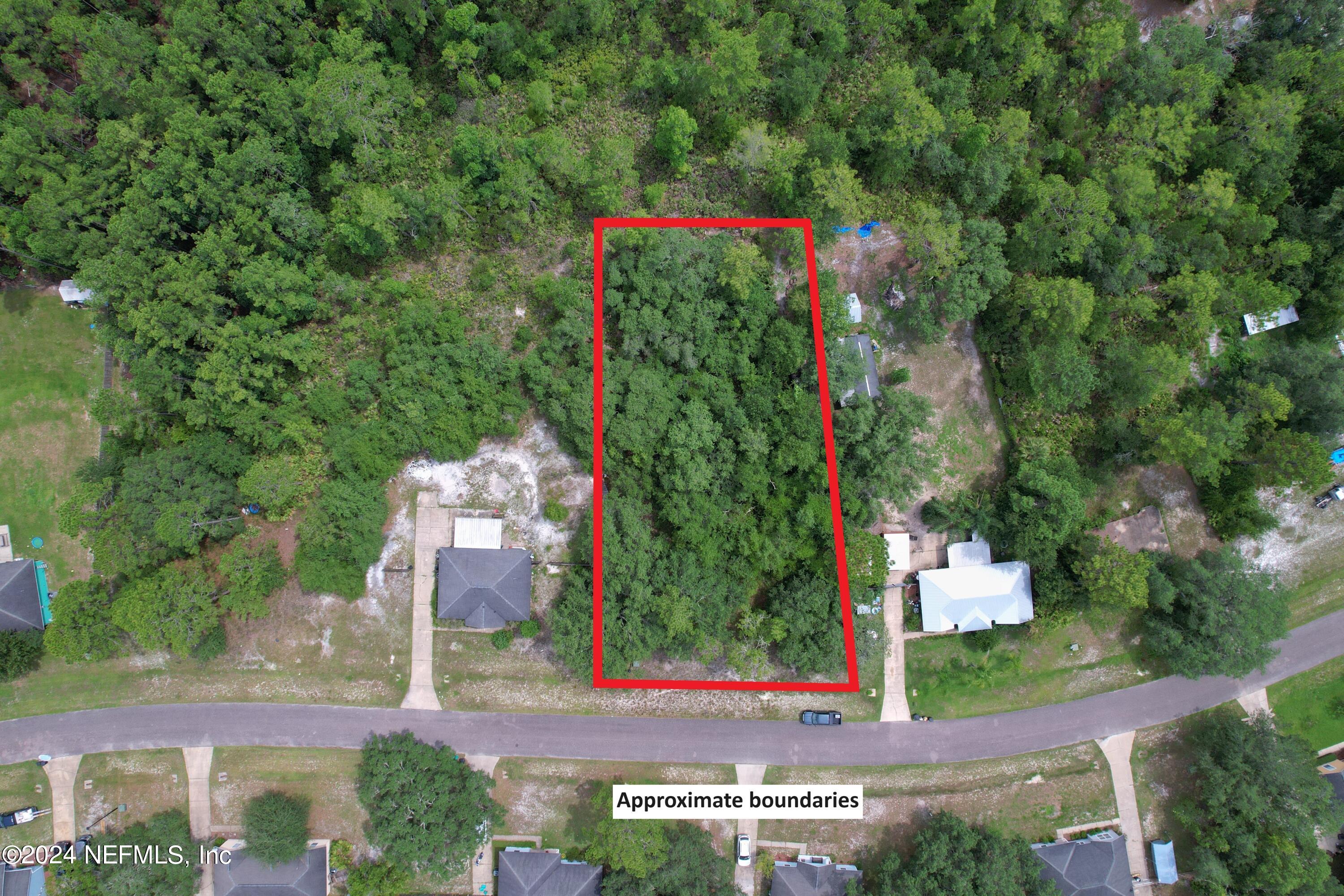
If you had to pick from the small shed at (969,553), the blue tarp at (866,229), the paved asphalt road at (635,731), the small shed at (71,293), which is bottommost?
Result: the paved asphalt road at (635,731)

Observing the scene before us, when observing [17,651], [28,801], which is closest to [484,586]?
[17,651]

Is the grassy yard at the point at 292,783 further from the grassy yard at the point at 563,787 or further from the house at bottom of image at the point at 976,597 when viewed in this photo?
A: the house at bottom of image at the point at 976,597

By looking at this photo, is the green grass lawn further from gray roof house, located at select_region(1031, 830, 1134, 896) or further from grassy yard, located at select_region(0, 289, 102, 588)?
grassy yard, located at select_region(0, 289, 102, 588)

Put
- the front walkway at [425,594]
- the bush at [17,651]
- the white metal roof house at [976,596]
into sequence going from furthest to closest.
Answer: the front walkway at [425,594] < the white metal roof house at [976,596] < the bush at [17,651]

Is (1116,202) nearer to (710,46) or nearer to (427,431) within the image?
(710,46)

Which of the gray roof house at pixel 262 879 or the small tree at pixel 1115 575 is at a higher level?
the small tree at pixel 1115 575

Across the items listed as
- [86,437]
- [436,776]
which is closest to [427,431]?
[436,776]

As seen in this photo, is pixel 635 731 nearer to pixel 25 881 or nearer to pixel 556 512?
pixel 556 512

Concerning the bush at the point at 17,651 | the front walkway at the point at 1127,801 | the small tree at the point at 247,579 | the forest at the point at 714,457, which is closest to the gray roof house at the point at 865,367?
the forest at the point at 714,457
